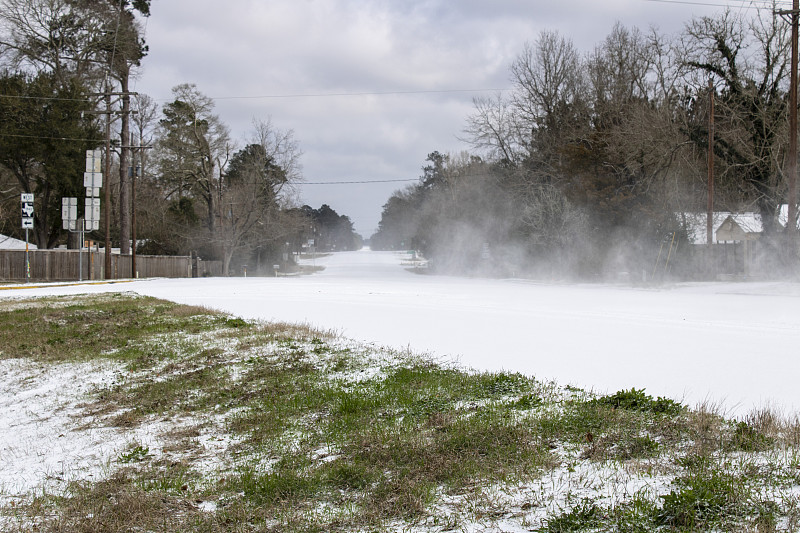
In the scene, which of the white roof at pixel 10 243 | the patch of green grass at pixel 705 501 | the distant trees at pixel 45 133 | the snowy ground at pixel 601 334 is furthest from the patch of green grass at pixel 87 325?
the white roof at pixel 10 243

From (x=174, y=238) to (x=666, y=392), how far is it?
52.7 meters

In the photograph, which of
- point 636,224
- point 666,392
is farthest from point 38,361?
point 636,224

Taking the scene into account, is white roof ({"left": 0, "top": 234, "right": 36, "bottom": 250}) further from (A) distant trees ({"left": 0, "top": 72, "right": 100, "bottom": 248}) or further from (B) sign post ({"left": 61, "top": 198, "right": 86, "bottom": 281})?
(B) sign post ({"left": 61, "top": 198, "right": 86, "bottom": 281})

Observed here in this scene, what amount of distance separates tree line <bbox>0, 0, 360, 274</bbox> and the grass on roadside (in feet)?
110

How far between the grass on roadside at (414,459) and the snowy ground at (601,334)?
5.20 ft

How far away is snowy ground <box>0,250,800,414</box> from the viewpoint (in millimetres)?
8383

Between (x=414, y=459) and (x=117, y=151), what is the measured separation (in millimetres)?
47647

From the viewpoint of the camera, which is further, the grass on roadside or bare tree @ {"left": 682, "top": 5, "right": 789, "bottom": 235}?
bare tree @ {"left": 682, "top": 5, "right": 789, "bottom": 235}

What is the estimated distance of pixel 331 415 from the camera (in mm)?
6828

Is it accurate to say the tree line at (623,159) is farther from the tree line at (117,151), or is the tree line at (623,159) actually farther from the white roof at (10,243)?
the white roof at (10,243)

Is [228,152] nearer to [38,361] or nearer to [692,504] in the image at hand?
[38,361]

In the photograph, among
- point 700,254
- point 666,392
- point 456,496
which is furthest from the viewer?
point 700,254

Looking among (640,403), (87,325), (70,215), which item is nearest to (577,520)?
(640,403)

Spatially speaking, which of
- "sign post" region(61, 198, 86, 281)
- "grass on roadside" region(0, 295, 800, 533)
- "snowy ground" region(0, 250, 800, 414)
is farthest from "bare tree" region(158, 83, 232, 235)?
"grass on roadside" region(0, 295, 800, 533)
